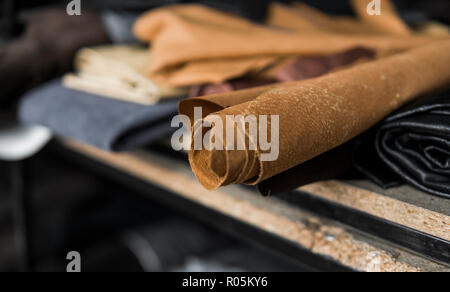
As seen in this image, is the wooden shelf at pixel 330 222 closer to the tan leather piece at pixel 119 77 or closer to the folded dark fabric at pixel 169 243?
the tan leather piece at pixel 119 77

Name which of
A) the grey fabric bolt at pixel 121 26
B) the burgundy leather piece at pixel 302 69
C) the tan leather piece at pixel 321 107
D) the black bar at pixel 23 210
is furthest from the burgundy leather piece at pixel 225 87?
the black bar at pixel 23 210

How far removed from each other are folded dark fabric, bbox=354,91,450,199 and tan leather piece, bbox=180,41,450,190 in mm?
17

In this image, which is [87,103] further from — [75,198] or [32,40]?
[75,198]

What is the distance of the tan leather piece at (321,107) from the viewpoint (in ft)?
0.74

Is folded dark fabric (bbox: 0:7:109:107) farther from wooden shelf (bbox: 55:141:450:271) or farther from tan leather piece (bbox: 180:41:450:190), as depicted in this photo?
tan leather piece (bbox: 180:41:450:190)

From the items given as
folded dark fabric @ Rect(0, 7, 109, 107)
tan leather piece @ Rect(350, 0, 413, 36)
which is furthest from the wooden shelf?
tan leather piece @ Rect(350, 0, 413, 36)

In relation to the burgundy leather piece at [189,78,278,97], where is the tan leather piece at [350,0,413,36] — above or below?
above

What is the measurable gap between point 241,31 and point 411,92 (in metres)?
0.22

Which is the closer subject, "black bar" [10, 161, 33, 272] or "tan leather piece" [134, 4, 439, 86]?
"tan leather piece" [134, 4, 439, 86]

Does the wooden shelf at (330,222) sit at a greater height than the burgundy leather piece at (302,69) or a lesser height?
lesser

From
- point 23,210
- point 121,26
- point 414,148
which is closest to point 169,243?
point 23,210

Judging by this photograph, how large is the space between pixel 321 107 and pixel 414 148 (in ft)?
0.31

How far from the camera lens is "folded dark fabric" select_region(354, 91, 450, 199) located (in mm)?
278

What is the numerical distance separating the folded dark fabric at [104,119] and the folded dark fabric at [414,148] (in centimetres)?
20
